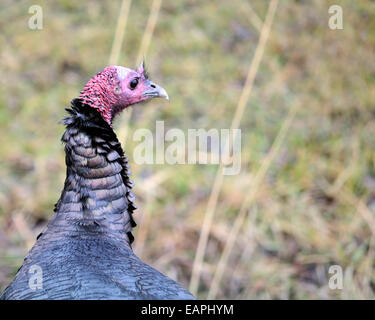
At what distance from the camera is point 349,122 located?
4402 mm

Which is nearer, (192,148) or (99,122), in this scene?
(99,122)

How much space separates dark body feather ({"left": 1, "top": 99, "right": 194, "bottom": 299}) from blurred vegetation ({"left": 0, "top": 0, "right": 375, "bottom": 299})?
4.15ft

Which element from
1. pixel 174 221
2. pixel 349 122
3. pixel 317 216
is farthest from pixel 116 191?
pixel 349 122

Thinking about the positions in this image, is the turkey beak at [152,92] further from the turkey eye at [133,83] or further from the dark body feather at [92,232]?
the dark body feather at [92,232]

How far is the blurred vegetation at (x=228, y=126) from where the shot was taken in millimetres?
3383

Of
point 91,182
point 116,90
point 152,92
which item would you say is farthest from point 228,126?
point 91,182

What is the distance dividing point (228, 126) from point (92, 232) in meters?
2.51

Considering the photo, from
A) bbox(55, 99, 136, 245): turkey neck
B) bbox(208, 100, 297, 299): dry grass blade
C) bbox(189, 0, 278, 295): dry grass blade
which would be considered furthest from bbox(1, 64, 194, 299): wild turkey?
bbox(208, 100, 297, 299): dry grass blade

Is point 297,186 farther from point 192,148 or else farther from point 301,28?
point 301,28

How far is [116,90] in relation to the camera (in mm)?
2186

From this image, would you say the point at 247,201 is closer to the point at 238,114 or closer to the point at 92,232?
the point at 238,114

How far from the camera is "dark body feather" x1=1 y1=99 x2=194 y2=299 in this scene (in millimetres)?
1681

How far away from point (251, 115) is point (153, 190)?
3.95 feet
